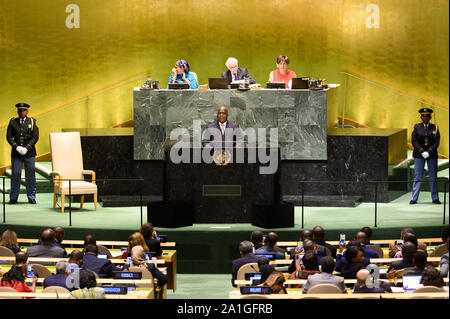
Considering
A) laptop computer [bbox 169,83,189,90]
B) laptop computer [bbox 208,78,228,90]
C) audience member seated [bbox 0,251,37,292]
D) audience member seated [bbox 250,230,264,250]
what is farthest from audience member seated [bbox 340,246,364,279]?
laptop computer [bbox 169,83,189,90]

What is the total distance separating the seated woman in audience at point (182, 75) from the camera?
41.8ft

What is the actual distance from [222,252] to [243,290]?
3.88 metres

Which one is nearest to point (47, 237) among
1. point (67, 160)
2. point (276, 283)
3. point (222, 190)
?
point (276, 283)

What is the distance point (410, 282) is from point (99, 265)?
9.05 feet

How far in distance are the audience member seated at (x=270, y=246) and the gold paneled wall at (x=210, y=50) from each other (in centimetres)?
711

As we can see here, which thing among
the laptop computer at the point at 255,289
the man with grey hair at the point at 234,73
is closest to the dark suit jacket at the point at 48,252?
the laptop computer at the point at 255,289

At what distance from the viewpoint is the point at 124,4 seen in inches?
623

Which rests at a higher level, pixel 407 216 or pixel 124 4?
pixel 124 4

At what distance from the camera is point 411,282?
7453mm

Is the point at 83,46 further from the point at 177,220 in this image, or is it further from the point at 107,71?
the point at 177,220

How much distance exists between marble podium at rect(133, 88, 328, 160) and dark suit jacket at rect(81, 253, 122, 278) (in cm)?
433

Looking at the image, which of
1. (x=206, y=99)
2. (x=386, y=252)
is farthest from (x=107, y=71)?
(x=386, y=252)

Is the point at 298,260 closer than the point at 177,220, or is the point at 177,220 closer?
the point at 298,260

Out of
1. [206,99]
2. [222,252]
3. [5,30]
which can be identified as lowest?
[222,252]
